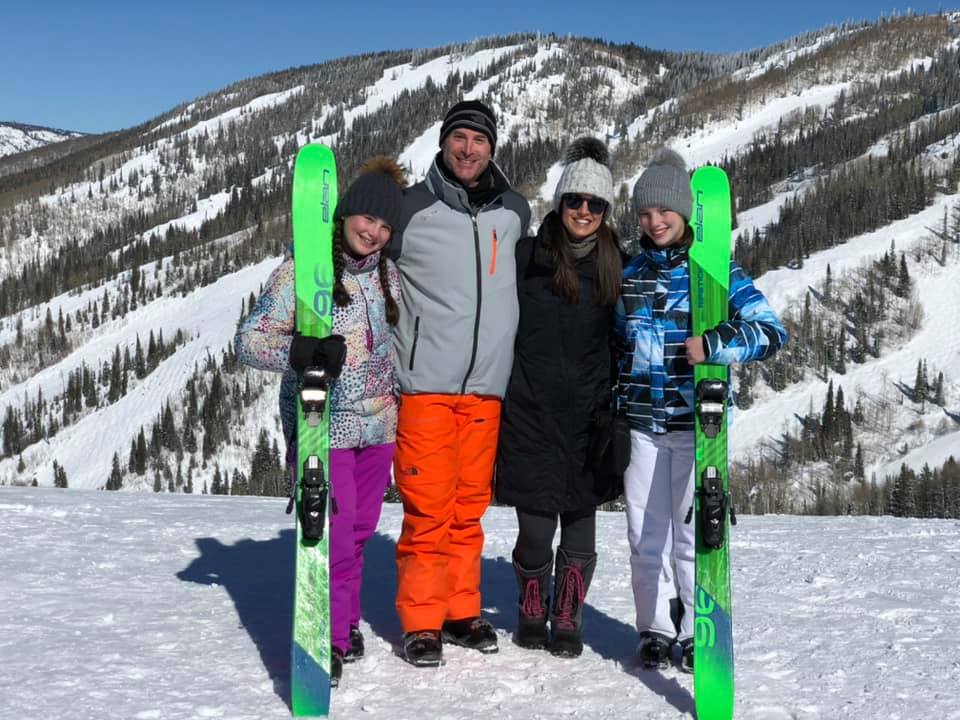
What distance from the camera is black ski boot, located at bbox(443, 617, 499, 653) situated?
14.6ft

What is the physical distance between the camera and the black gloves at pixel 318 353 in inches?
144

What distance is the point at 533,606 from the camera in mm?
4574

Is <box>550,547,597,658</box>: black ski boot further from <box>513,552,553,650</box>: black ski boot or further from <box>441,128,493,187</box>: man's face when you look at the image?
<box>441,128,493,187</box>: man's face

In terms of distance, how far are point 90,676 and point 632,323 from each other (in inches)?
122

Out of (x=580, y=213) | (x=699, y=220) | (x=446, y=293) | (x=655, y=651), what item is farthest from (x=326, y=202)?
(x=655, y=651)

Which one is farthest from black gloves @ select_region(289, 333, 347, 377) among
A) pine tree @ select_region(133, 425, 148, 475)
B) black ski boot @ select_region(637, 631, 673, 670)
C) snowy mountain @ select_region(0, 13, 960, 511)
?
pine tree @ select_region(133, 425, 148, 475)

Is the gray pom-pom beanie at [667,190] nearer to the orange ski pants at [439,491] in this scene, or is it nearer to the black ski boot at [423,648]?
the orange ski pants at [439,491]

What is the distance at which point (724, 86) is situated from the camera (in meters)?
152

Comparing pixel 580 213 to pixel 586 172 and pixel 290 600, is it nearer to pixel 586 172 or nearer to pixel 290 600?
pixel 586 172

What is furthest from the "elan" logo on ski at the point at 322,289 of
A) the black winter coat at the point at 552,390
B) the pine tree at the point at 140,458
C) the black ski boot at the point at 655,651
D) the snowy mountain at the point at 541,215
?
the pine tree at the point at 140,458

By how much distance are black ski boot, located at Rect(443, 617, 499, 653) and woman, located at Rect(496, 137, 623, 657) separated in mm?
239

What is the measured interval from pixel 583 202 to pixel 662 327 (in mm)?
726

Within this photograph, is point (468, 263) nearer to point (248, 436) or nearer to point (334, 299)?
point (334, 299)

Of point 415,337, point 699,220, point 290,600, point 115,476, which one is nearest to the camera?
point 699,220
